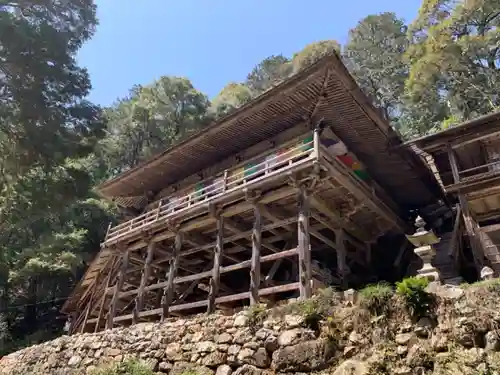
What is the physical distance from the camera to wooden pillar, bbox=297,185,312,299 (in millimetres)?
10219

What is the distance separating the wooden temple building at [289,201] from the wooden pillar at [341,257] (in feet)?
0.15

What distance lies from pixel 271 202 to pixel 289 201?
0.72 metres

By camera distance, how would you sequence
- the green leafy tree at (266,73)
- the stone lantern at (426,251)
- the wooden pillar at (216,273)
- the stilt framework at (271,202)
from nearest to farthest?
the stone lantern at (426,251) < the wooden pillar at (216,273) < the stilt framework at (271,202) < the green leafy tree at (266,73)

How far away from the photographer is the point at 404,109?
3070 centimetres

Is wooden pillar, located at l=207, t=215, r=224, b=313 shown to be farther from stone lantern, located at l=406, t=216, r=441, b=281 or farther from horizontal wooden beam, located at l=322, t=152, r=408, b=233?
stone lantern, located at l=406, t=216, r=441, b=281

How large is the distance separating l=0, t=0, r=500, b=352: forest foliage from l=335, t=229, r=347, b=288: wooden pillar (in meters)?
6.15

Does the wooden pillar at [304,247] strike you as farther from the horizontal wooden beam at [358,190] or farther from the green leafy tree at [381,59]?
the green leafy tree at [381,59]

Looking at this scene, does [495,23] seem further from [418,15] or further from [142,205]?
[142,205]

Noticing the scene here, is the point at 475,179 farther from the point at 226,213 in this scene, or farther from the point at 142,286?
the point at 142,286

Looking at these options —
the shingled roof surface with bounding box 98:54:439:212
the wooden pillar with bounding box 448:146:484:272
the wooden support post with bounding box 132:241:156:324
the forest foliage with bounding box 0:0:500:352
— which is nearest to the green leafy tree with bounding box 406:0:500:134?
the forest foliage with bounding box 0:0:500:352

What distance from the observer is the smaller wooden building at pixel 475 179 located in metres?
12.7

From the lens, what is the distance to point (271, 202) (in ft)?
44.1

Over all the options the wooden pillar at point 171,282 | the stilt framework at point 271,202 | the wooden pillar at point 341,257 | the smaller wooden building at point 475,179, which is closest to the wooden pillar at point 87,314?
the stilt framework at point 271,202

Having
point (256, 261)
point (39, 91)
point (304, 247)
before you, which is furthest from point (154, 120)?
point (304, 247)
